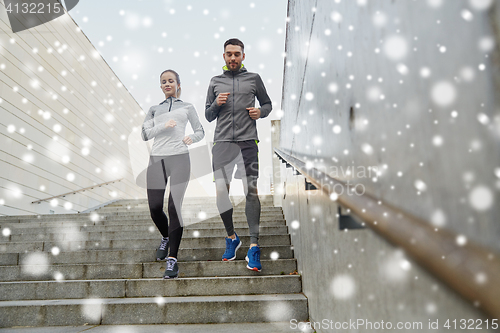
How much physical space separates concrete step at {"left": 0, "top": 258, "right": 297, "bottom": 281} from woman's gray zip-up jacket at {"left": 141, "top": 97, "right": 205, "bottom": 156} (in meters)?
0.92

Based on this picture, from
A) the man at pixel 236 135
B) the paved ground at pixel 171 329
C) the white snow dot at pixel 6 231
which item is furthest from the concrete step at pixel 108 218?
the paved ground at pixel 171 329

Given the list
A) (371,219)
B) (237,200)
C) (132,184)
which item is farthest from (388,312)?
(132,184)

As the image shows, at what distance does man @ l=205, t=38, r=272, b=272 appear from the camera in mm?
2842

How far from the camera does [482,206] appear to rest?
1.53ft

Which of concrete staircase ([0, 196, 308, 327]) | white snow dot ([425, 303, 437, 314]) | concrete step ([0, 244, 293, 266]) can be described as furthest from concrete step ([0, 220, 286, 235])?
white snow dot ([425, 303, 437, 314])

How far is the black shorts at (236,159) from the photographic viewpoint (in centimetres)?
287

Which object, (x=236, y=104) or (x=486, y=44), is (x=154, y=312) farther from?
(x=486, y=44)

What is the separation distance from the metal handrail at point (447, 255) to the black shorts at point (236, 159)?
2.13 m

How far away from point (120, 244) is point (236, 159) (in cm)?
157

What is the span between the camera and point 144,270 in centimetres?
296

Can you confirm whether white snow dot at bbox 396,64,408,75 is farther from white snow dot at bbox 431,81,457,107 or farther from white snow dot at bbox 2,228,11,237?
white snow dot at bbox 2,228,11,237

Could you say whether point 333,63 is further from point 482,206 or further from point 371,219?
point 482,206

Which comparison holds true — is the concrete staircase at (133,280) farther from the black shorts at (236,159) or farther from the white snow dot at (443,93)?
the white snow dot at (443,93)

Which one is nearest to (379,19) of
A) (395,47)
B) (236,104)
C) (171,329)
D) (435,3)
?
(395,47)
